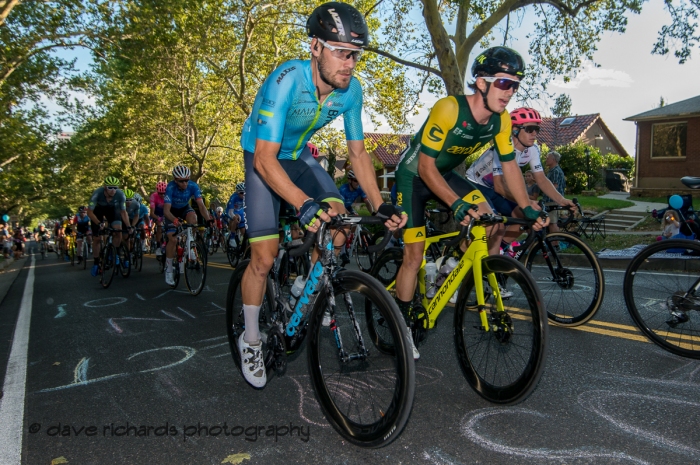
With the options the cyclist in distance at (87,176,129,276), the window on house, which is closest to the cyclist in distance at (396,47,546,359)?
the cyclist in distance at (87,176,129,276)

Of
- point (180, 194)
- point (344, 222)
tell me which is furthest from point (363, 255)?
point (344, 222)

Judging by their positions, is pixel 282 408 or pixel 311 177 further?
pixel 311 177

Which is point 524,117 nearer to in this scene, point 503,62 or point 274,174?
point 503,62

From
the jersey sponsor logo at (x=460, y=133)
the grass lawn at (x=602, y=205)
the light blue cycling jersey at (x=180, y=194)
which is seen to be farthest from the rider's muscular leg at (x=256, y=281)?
the grass lawn at (x=602, y=205)

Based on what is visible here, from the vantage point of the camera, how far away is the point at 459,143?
4180 millimetres

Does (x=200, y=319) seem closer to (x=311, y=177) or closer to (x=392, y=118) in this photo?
(x=311, y=177)

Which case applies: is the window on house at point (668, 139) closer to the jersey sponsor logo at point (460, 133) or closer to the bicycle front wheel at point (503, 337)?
the jersey sponsor logo at point (460, 133)

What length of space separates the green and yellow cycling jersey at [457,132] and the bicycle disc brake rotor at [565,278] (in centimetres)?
139

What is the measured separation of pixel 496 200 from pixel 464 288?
2637 millimetres

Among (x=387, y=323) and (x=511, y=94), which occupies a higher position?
(x=511, y=94)

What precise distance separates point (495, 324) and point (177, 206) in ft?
26.2

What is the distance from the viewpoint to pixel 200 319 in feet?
20.9

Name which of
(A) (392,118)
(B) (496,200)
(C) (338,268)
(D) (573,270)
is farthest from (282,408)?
(A) (392,118)

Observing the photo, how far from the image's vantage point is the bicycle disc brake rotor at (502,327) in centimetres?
322
